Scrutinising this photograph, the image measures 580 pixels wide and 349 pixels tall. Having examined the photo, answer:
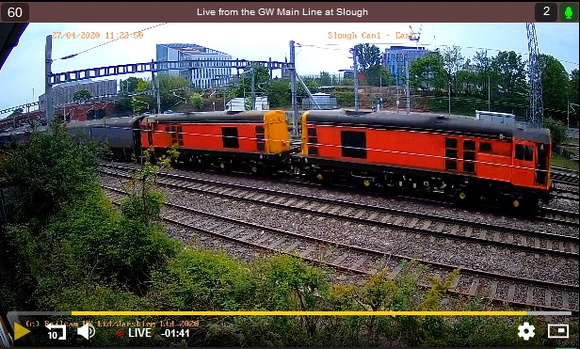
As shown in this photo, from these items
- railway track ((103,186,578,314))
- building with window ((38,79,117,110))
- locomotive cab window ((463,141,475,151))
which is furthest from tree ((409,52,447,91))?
building with window ((38,79,117,110))

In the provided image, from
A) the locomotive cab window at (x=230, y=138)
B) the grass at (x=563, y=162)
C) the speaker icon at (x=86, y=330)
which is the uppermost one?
the locomotive cab window at (x=230, y=138)

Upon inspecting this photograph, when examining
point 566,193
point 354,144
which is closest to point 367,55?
point 566,193

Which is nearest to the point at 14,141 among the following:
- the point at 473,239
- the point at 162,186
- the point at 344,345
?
the point at 162,186

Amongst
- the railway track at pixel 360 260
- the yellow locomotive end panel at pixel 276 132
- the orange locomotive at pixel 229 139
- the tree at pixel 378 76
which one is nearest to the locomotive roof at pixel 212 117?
the orange locomotive at pixel 229 139

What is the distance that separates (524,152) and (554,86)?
0.91 m

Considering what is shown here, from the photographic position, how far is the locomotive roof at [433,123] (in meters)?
4.28

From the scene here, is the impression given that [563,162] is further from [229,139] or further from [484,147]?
[229,139]

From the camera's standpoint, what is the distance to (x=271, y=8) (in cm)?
362

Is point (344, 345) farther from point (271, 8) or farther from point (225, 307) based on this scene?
point (271, 8)

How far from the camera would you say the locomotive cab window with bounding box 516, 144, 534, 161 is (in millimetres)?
4321

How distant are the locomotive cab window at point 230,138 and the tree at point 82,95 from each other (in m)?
1.73

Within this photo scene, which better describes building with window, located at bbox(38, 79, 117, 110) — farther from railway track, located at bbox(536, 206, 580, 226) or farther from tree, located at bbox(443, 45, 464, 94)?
railway track, located at bbox(536, 206, 580, 226)

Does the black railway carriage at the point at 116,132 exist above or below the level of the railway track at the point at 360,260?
above

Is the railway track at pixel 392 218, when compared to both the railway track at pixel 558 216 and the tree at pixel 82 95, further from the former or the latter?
the tree at pixel 82 95
